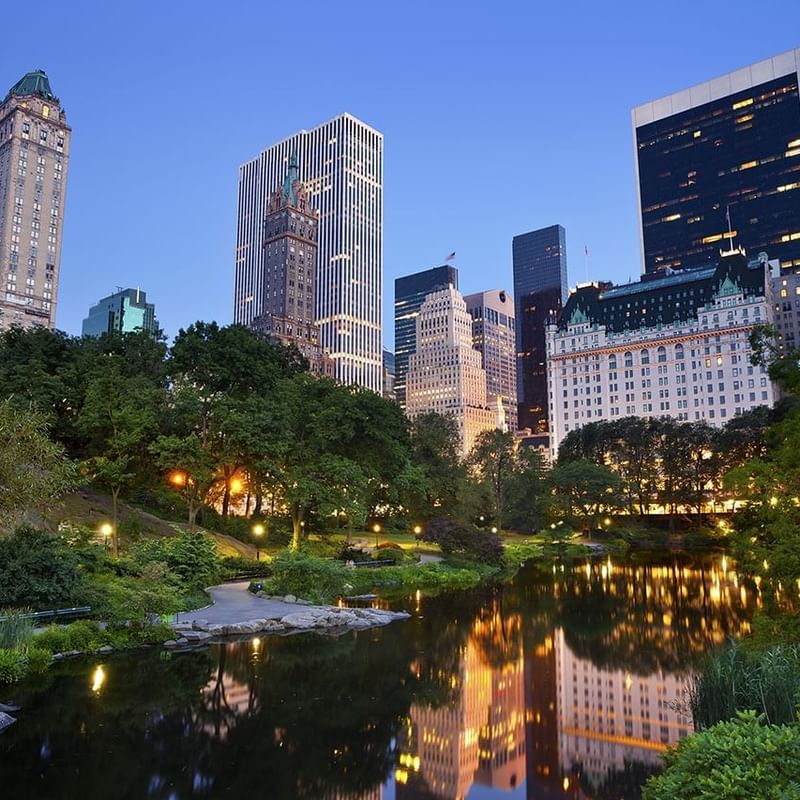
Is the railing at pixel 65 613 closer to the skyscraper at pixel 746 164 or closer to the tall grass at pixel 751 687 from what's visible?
the tall grass at pixel 751 687

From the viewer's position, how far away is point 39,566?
22.1m

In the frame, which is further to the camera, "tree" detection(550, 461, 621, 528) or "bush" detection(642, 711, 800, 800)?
"tree" detection(550, 461, 621, 528)

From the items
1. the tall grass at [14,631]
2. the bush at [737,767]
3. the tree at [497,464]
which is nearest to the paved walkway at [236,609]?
the tall grass at [14,631]

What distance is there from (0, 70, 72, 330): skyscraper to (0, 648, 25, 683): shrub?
152711mm

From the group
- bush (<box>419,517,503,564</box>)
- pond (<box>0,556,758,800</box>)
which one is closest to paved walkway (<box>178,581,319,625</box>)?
pond (<box>0,556,758,800</box>)

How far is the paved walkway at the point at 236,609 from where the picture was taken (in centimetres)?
2562

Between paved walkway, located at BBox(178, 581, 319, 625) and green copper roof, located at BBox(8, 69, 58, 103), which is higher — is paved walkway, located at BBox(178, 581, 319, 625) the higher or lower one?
the lower one

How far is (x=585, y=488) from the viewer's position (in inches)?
3300

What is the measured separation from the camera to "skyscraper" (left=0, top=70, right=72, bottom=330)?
503 ft

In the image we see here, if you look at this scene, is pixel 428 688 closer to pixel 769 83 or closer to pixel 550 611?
pixel 550 611

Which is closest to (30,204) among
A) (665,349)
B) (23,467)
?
(665,349)

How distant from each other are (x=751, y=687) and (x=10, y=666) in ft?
55.5

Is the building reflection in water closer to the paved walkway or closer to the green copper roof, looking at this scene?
the paved walkway

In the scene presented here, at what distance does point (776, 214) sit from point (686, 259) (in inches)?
989
